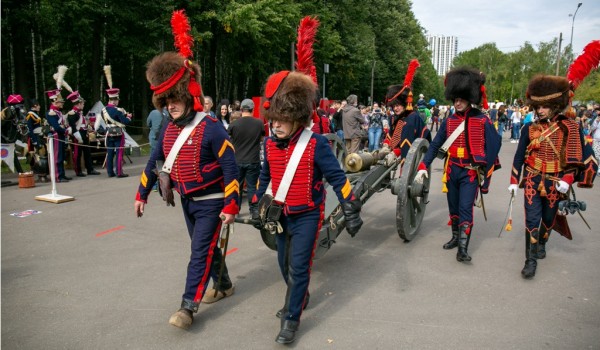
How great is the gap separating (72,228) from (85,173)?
207 inches

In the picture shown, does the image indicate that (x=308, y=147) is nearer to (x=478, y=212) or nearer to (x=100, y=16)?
(x=478, y=212)

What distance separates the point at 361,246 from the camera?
5.67 m

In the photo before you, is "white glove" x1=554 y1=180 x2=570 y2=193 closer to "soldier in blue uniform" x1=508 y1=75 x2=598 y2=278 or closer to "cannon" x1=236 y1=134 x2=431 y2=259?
"soldier in blue uniform" x1=508 y1=75 x2=598 y2=278

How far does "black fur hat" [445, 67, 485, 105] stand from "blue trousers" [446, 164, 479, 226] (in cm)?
77

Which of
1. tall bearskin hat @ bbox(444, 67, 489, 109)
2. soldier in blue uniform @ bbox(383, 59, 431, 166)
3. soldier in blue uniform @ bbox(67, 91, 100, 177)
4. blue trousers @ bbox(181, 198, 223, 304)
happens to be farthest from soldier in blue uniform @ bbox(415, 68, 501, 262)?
soldier in blue uniform @ bbox(67, 91, 100, 177)

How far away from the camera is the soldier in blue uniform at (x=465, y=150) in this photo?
16.7 feet

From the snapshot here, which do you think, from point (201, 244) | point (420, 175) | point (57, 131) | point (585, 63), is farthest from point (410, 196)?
point (57, 131)

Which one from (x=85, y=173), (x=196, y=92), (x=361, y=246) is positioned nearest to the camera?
(x=196, y=92)

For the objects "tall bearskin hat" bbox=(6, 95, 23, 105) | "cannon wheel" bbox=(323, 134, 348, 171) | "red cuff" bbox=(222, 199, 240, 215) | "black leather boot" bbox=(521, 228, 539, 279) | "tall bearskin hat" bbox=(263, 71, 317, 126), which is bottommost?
"black leather boot" bbox=(521, 228, 539, 279)

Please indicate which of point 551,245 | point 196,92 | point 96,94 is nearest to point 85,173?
point 96,94

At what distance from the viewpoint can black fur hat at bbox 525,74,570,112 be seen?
4.63 meters

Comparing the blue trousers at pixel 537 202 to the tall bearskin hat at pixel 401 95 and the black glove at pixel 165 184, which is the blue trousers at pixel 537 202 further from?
the black glove at pixel 165 184

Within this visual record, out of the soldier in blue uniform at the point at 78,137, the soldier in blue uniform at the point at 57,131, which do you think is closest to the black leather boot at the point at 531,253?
the soldier in blue uniform at the point at 57,131

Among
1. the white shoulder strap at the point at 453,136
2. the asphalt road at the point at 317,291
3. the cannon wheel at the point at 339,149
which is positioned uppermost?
the white shoulder strap at the point at 453,136
